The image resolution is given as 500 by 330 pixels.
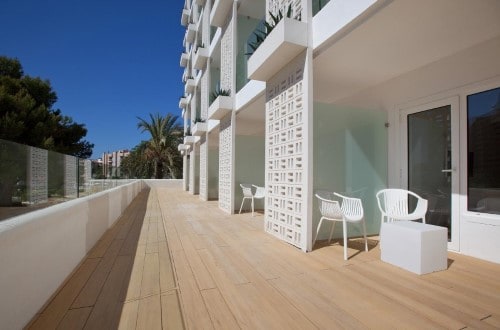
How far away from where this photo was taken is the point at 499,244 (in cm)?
315

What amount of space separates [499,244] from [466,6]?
8.92 feet

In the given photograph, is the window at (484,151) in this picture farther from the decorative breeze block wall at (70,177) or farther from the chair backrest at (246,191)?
the decorative breeze block wall at (70,177)

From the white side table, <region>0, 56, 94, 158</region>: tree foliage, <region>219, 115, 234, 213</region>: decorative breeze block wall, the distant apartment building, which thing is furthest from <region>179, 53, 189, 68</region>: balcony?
the white side table

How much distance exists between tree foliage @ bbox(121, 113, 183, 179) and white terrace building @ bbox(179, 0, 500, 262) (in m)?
18.4

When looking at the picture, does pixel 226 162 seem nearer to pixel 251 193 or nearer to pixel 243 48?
pixel 251 193

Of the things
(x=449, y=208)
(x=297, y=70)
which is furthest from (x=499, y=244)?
(x=297, y=70)

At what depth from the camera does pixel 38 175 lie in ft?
8.59

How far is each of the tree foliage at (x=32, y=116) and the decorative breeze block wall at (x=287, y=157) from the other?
12051 millimetres

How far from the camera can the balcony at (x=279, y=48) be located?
363 cm

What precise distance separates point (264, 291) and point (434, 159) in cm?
332

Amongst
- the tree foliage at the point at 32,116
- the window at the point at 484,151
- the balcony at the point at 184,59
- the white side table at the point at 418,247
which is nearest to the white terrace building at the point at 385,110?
the window at the point at 484,151

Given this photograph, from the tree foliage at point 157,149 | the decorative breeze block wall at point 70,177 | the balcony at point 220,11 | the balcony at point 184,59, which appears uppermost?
the balcony at point 184,59

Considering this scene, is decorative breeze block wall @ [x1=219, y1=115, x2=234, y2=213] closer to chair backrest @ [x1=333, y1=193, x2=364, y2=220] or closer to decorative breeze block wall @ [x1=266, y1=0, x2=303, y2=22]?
decorative breeze block wall @ [x1=266, y1=0, x2=303, y2=22]

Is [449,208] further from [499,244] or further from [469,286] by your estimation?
[469,286]
